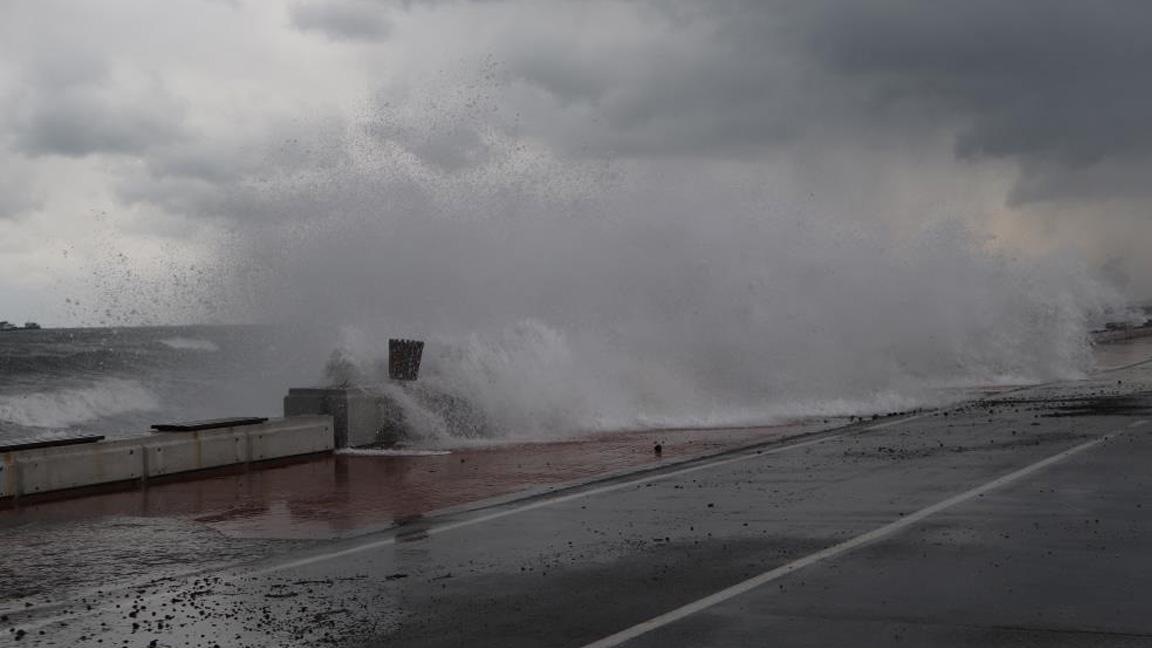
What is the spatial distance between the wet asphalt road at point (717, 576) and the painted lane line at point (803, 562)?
0.03 m

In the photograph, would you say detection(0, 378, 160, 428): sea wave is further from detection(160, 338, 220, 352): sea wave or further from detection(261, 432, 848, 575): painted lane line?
detection(160, 338, 220, 352): sea wave

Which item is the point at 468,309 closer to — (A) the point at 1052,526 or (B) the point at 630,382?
(B) the point at 630,382

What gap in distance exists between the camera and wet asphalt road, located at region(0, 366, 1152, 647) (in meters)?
6.04

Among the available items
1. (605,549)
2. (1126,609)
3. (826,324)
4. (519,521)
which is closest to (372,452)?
(519,521)

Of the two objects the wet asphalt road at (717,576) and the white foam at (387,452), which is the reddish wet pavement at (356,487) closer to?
the white foam at (387,452)

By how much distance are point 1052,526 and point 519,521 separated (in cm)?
450

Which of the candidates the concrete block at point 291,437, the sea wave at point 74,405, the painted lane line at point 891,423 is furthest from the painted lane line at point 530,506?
the sea wave at point 74,405

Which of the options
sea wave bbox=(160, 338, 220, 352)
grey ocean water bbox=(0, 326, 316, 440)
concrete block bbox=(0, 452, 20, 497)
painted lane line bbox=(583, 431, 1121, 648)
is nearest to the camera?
painted lane line bbox=(583, 431, 1121, 648)

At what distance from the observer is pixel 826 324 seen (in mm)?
30219

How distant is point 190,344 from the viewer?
99500 millimetres

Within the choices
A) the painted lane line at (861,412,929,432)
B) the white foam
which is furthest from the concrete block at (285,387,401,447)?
the painted lane line at (861,412,929,432)

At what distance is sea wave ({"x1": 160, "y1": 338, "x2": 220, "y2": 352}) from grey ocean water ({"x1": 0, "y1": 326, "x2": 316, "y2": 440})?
12.3 ft

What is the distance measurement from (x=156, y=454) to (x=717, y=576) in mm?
8550

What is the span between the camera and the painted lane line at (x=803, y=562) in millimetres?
6012
